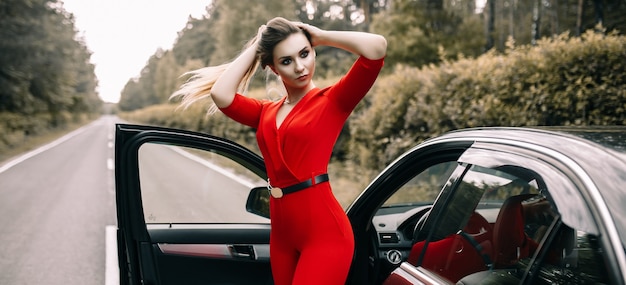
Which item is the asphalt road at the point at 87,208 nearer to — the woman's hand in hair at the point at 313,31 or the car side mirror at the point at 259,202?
the car side mirror at the point at 259,202

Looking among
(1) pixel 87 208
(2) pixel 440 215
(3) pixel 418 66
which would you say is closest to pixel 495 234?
(2) pixel 440 215

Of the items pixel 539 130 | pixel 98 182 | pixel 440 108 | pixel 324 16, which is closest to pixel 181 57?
pixel 324 16

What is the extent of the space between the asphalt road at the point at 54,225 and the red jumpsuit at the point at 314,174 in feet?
11.4

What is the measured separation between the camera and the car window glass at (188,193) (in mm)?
2502

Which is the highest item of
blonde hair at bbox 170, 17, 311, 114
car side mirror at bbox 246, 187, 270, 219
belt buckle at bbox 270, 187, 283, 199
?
blonde hair at bbox 170, 17, 311, 114

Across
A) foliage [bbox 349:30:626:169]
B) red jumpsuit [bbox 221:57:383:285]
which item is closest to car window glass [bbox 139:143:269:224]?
red jumpsuit [bbox 221:57:383:285]

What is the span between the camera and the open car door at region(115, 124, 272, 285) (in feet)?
7.22

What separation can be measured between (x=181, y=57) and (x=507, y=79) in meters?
75.8

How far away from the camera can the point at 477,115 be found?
6664 millimetres

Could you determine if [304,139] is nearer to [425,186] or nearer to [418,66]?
[425,186]

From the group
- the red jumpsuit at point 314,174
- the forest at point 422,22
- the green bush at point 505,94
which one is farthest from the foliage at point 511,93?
the red jumpsuit at point 314,174

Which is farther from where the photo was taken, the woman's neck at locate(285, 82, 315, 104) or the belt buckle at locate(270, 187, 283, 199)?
the woman's neck at locate(285, 82, 315, 104)

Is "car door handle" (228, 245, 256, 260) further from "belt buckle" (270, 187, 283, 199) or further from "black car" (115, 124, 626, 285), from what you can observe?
"belt buckle" (270, 187, 283, 199)

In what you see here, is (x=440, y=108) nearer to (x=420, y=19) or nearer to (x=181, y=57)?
(x=420, y=19)
